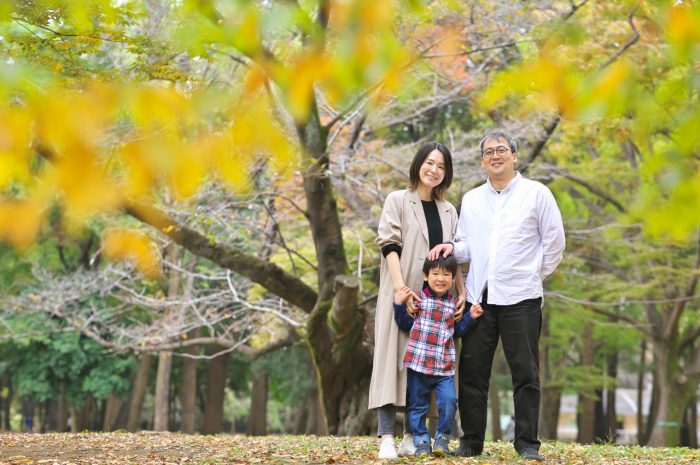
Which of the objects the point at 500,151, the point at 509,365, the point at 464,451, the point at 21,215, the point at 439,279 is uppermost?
the point at 500,151

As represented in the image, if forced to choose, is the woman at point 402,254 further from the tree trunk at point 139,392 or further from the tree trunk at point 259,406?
the tree trunk at point 259,406

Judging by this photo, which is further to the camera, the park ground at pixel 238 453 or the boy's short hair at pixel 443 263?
the park ground at pixel 238 453

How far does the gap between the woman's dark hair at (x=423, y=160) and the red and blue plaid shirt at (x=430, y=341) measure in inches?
26.3

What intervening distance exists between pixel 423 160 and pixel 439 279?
709 mm

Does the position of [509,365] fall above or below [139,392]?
above

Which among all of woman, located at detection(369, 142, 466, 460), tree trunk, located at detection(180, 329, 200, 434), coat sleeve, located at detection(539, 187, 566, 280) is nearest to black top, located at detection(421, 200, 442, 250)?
woman, located at detection(369, 142, 466, 460)

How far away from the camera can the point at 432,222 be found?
4.73 m

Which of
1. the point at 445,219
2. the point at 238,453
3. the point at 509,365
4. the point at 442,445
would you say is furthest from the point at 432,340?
the point at 238,453

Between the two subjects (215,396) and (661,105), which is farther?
(215,396)

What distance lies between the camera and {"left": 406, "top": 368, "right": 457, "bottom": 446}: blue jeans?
4.52 meters

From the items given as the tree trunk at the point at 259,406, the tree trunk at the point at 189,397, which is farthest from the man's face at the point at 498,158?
the tree trunk at the point at 259,406

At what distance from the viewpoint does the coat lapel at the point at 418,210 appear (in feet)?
15.3

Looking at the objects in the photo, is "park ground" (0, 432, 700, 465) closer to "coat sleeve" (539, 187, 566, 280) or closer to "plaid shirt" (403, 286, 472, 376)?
"plaid shirt" (403, 286, 472, 376)

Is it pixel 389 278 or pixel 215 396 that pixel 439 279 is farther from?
pixel 215 396
